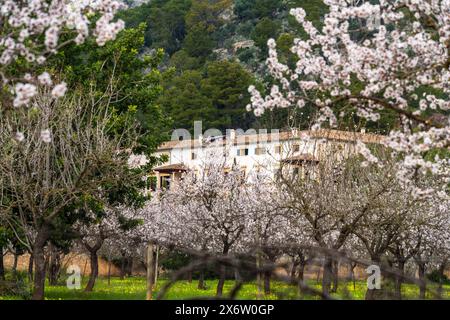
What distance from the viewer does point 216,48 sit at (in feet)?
460

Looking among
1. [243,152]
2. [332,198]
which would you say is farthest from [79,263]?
[332,198]

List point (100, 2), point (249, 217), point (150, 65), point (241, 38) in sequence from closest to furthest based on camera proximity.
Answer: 1. point (100, 2)
2. point (150, 65)
3. point (249, 217)
4. point (241, 38)

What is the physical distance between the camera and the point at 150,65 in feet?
108

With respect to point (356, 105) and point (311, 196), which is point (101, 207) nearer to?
point (311, 196)

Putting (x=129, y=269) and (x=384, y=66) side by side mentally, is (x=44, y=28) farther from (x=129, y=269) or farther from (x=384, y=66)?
(x=129, y=269)

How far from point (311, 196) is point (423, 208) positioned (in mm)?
4953

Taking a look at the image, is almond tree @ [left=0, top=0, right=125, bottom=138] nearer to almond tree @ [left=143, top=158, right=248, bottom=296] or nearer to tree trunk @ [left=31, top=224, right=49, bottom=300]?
tree trunk @ [left=31, top=224, right=49, bottom=300]

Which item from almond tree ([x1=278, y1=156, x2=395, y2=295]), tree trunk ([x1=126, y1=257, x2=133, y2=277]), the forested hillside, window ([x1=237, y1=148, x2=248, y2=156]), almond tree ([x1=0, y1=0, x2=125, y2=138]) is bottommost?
tree trunk ([x1=126, y1=257, x2=133, y2=277])

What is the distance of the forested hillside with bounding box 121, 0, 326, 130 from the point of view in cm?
9328

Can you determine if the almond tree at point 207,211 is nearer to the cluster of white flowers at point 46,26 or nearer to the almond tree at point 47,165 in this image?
the almond tree at point 47,165

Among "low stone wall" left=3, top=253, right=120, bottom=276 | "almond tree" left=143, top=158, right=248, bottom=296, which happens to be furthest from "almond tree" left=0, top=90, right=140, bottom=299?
"low stone wall" left=3, top=253, right=120, bottom=276

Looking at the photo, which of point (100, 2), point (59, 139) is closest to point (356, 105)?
point (100, 2)

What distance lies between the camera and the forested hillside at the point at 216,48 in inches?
3672

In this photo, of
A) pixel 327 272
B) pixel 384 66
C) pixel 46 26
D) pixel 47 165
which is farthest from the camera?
pixel 47 165
